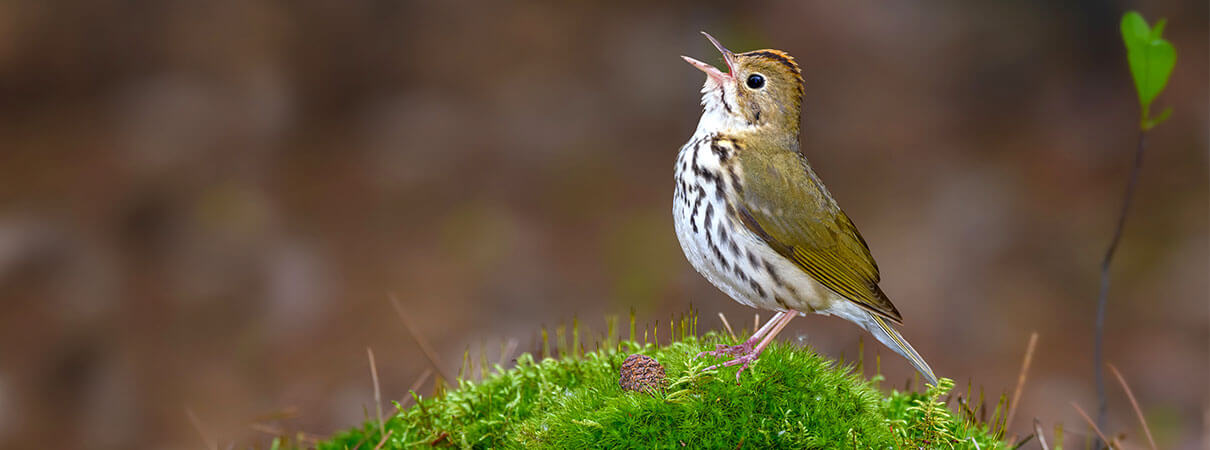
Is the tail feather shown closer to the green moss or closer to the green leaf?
the green moss

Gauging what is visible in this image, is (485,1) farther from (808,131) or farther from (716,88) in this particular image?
(716,88)

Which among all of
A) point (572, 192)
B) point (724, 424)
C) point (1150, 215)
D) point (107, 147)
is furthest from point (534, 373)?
point (1150, 215)

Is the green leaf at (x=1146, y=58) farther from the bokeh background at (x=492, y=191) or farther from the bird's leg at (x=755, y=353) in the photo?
the bokeh background at (x=492, y=191)

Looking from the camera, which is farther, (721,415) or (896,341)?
(896,341)

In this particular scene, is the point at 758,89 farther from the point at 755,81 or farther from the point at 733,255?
the point at 733,255

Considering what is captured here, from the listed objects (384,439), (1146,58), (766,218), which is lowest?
(384,439)

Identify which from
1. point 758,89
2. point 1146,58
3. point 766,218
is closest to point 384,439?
point 766,218

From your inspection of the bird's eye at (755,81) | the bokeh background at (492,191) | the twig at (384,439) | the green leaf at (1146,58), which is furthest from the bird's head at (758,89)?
the bokeh background at (492,191)
